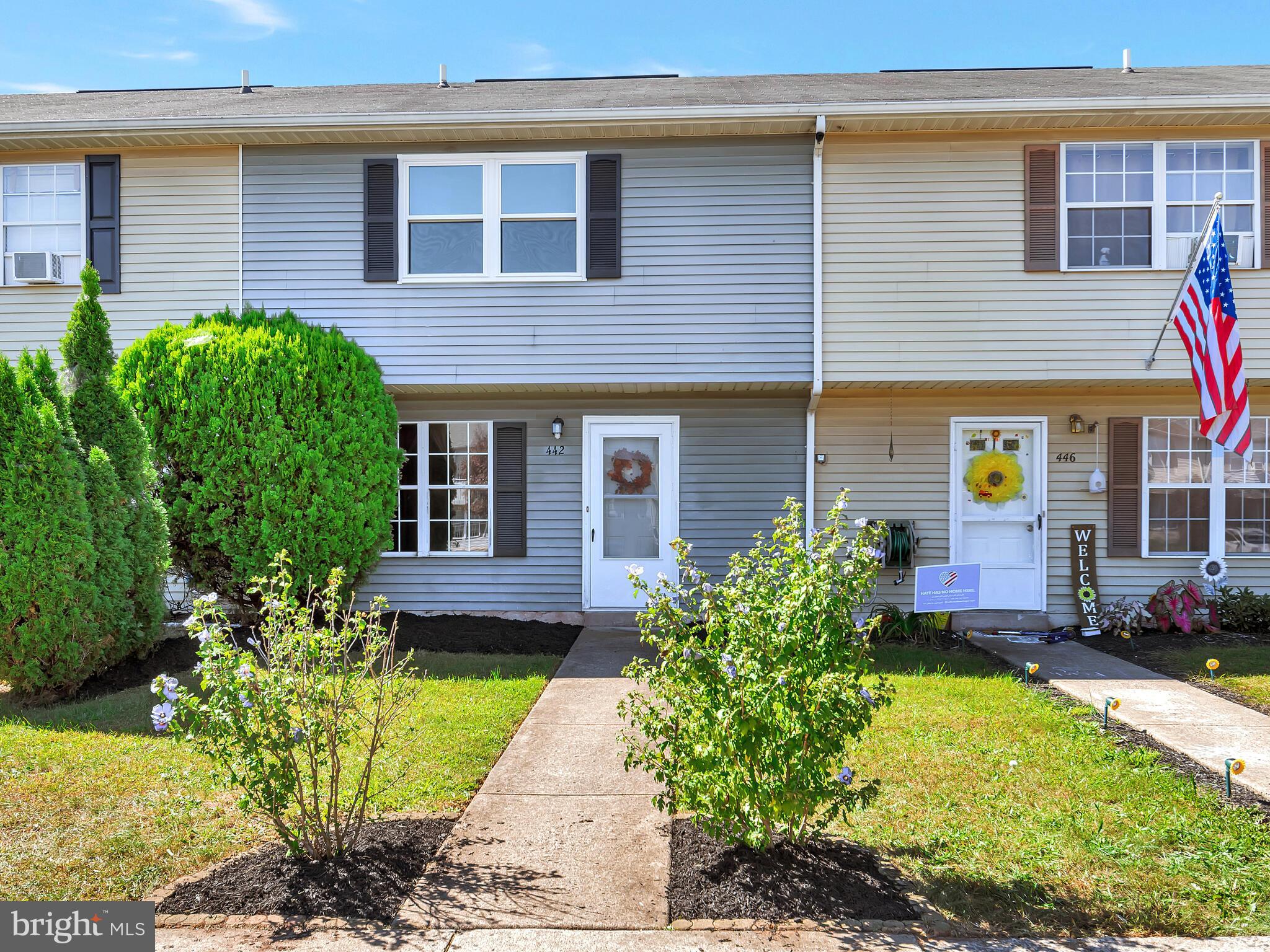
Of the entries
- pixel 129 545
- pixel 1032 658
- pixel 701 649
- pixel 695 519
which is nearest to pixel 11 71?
pixel 129 545

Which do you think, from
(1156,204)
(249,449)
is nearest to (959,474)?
(1156,204)

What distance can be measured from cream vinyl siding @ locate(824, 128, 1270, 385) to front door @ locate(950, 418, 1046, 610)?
3.08ft

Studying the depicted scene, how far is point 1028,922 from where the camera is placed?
2.91m

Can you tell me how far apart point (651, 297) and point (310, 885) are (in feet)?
20.3

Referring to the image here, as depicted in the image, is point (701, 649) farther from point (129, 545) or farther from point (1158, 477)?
point (1158, 477)

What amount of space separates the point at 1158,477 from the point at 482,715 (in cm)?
735

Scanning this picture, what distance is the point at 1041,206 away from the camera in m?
8.00

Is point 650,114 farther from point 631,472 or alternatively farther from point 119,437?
point 119,437

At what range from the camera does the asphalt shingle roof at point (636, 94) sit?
316 inches

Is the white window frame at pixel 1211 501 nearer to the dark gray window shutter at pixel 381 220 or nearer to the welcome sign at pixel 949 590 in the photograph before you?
the welcome sign at pixel 949 590

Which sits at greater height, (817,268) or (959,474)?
(817,268)

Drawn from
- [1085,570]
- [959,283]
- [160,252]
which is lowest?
[1085,570]

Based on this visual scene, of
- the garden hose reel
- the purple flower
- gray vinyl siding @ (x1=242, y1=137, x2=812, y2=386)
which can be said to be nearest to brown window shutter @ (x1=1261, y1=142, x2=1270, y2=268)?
the garden hose reel

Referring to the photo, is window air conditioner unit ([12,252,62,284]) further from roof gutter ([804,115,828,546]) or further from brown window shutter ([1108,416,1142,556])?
brown window shutter ([1108,416,1142,556])
